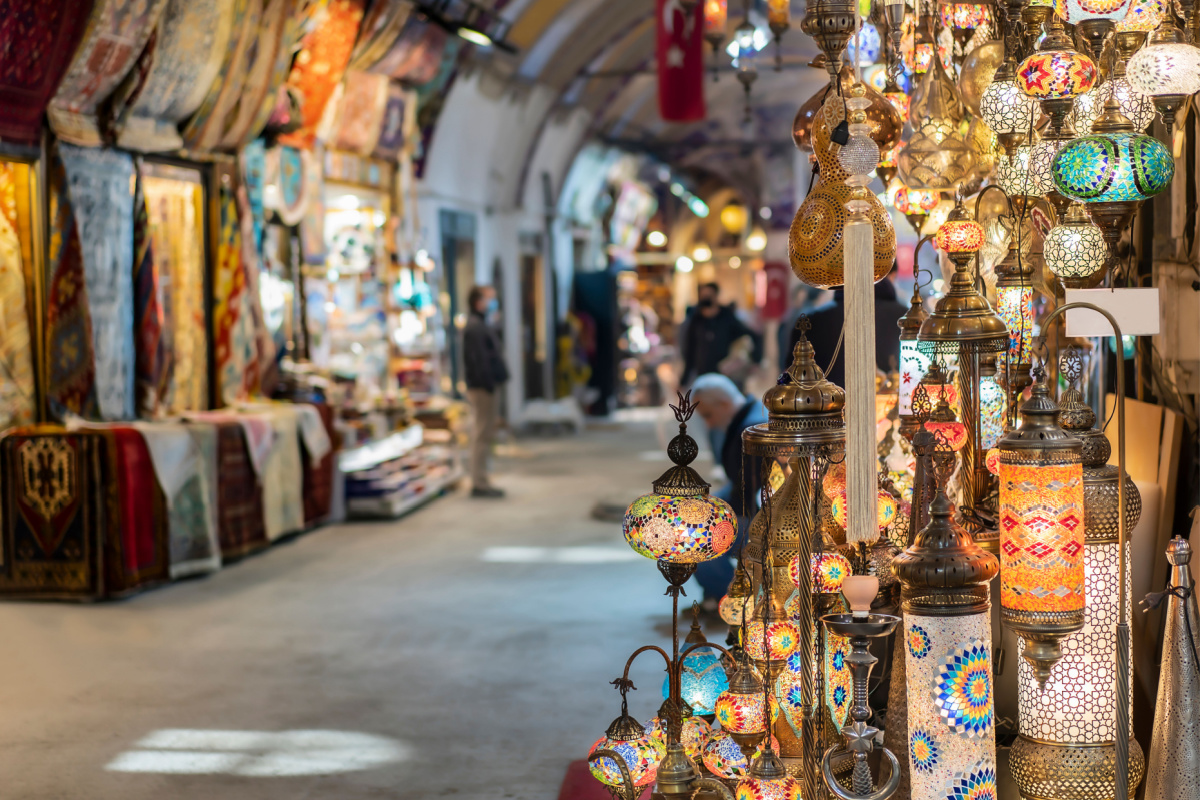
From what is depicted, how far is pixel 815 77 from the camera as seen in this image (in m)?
18.8

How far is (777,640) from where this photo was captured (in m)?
2.34

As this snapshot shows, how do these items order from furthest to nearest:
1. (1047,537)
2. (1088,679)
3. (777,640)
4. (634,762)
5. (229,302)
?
(229,302)
(634,762)
(777,640)
(1088,679)
(1047,537)

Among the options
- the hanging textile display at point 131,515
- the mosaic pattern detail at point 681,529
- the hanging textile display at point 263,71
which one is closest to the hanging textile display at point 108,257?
the hanging textile display at point 131,515

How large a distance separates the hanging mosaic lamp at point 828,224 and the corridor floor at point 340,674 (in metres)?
1.94

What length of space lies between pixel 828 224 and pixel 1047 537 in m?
0.67

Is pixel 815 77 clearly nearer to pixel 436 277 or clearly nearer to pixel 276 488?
pixel 436 277

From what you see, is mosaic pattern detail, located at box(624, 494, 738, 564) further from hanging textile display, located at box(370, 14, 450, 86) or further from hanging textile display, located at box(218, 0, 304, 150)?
hanging textile display, located at box(370, 14, 450, 86)

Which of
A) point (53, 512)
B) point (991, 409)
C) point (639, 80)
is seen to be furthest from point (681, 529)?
point (639, 80)

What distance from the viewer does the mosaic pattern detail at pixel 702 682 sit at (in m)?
2.54

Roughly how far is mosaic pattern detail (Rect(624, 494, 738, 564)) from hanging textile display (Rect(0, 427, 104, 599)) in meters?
4.44

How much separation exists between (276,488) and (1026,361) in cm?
580

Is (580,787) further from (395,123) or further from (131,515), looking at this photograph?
(395,123)

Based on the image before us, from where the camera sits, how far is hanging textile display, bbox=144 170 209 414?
7195 millimetres

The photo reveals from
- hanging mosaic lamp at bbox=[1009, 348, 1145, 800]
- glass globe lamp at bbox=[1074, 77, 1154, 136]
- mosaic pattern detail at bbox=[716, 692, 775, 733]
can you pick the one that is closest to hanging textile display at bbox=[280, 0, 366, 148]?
mosaic pattern detail at bbox=[716, 692, 775, 733]
